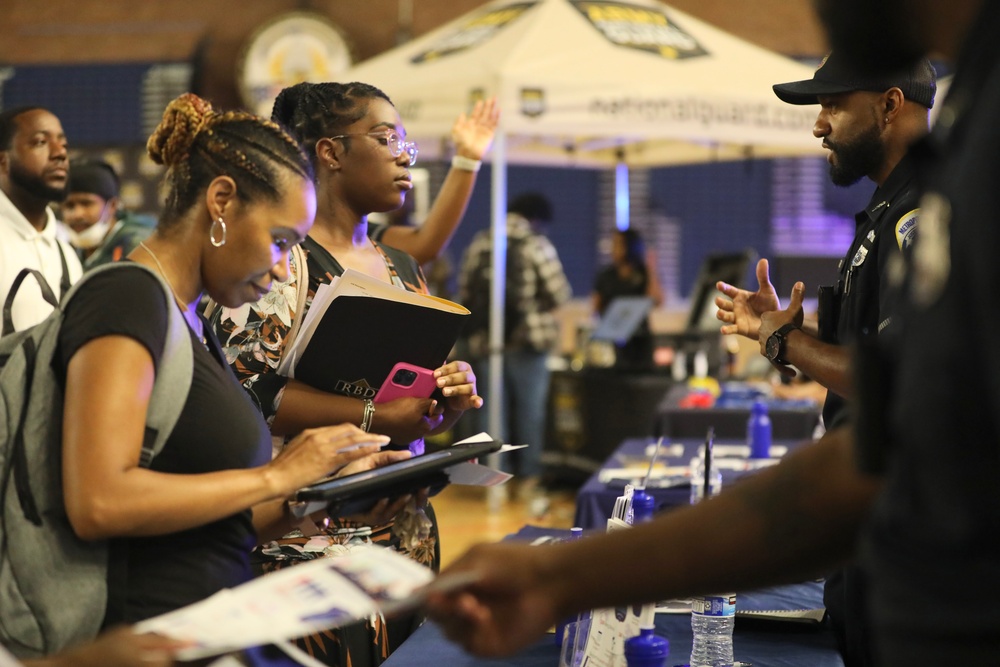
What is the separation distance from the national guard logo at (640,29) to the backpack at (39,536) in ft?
16.4

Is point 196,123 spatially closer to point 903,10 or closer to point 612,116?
point 903,10

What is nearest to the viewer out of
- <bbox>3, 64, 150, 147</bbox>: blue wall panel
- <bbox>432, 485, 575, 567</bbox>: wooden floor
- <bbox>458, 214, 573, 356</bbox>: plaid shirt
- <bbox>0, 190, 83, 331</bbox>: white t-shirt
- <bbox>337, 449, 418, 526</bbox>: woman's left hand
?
<bbox>337, 449, 418, 526</bbox>: woman's left hand

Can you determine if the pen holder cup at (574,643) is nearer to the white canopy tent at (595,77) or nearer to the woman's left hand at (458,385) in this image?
the woman's left hand at (458,385)

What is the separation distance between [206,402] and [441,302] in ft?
2.52

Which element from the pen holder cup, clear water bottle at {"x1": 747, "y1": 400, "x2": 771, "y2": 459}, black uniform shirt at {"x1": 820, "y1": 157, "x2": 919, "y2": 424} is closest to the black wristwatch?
black uniform shirt at {"x1": 820, "y1": 157, "x2": 919, "y2": 424}

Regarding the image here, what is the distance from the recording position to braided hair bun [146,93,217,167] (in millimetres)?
1680

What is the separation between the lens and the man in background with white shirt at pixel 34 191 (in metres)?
3.45

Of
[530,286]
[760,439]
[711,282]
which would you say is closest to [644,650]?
[760,439]

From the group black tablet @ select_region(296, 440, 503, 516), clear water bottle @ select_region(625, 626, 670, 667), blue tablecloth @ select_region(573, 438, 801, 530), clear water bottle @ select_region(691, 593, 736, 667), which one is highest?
black tablet @ select_region(296, 440, 503, 516)

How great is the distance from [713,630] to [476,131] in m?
1.90

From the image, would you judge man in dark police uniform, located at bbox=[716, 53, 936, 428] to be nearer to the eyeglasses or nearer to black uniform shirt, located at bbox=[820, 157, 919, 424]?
black uniform shirt, located at bbox=[820, 157, 919, 424]

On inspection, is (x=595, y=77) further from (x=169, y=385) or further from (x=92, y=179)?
(x=169, y=385)

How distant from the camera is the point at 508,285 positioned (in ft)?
22.6

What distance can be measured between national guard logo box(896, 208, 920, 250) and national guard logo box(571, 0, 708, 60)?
408 cm
